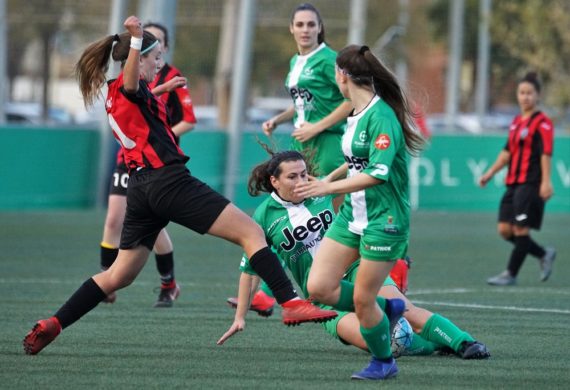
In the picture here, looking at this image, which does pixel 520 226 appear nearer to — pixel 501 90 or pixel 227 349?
pixel 227 349

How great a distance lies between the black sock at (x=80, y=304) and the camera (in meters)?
7.41

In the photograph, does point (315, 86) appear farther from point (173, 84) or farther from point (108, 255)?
point (108, 255)

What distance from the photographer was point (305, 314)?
22.6ft

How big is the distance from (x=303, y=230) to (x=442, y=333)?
1.06 m

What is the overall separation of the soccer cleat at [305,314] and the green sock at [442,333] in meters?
0.73

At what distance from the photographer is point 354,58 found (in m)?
6.85

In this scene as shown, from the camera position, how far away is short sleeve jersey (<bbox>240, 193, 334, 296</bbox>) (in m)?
7.82

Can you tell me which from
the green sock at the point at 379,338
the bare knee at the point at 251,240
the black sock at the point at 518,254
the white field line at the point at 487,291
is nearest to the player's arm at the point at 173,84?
the bare knee at the point at 251,240

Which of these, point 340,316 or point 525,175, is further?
point 525,175

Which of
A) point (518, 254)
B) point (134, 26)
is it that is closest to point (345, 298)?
point (134, 26)

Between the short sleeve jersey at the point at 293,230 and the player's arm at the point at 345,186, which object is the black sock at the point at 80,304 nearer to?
the short sleeve jersey at the point at 293,230

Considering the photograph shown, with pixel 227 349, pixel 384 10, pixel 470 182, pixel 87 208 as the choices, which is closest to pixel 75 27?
pixel 87 208

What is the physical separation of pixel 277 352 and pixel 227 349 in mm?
309

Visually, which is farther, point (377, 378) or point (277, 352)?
point (277, 352)
